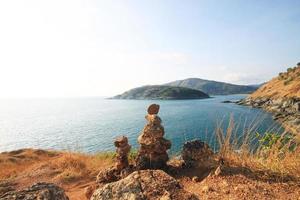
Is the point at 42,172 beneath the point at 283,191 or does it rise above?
beneath

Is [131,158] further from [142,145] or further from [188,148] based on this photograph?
[188,148]

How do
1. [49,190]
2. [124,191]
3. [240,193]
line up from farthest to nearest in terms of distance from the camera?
[240,193]
[49,190]
[124,191]

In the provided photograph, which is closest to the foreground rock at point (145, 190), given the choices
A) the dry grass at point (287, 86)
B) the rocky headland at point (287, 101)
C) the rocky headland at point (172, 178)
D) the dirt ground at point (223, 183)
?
→ the rocky headland at point (172, 178)

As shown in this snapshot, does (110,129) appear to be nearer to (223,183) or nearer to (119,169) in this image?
(119,169)

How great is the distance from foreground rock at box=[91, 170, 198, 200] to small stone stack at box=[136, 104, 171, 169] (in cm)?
366

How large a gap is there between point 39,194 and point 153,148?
13.4ft

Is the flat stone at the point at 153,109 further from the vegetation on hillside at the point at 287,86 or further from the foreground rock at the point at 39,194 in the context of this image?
the vegetation on hillside at the point at 287,86

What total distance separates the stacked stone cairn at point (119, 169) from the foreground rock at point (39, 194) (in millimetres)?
3363

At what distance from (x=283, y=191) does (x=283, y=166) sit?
903 millimetres

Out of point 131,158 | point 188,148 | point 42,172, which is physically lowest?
point 42,172

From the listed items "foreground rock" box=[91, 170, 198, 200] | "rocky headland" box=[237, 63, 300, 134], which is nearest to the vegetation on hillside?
"rocky headland" box=[237, 63, 300, 134]

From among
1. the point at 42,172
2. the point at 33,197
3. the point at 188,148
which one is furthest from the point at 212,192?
the point at 42,172

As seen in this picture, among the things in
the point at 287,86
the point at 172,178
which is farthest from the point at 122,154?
the point at 287,86

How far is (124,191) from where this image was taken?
3.00 metres
